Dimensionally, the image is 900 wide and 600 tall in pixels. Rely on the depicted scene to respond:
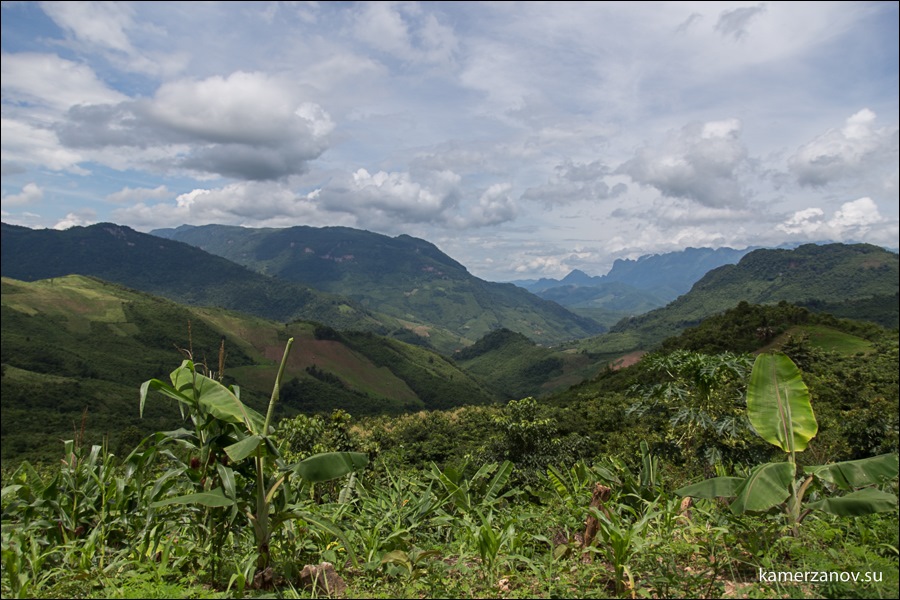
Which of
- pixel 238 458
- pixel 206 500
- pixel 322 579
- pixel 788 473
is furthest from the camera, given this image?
pixel 788 473

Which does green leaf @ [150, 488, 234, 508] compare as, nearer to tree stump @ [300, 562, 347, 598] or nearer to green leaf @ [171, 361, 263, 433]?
green leaf @ [171, 361, 263, 433]

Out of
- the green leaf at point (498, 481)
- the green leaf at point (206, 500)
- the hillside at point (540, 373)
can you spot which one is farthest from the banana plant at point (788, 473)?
the hillside at point (540, 373)

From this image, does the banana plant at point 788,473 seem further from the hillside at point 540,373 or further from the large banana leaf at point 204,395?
the hillside at point 540,373

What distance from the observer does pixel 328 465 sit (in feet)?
11.0

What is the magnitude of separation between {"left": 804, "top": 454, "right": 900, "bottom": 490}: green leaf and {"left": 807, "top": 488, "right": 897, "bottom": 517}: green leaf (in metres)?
0.17

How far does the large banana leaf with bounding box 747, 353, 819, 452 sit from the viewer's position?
172 inches

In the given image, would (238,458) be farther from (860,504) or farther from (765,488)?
(860,504)

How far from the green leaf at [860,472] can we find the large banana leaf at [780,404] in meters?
0.48

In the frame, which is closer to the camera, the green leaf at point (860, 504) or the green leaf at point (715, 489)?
the green leaf at point (860, 504)

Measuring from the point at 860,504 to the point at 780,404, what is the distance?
44.6 inches

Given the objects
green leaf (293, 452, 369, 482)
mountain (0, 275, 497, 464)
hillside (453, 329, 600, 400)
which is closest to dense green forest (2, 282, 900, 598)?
green leaf (293, 452, 369, 482)

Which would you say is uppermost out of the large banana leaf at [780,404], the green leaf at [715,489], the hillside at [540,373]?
the large banana leaf at [780,404]

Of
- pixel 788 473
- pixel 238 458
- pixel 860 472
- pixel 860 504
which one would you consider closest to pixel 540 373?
pixel 860 472

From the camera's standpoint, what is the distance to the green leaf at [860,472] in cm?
362
